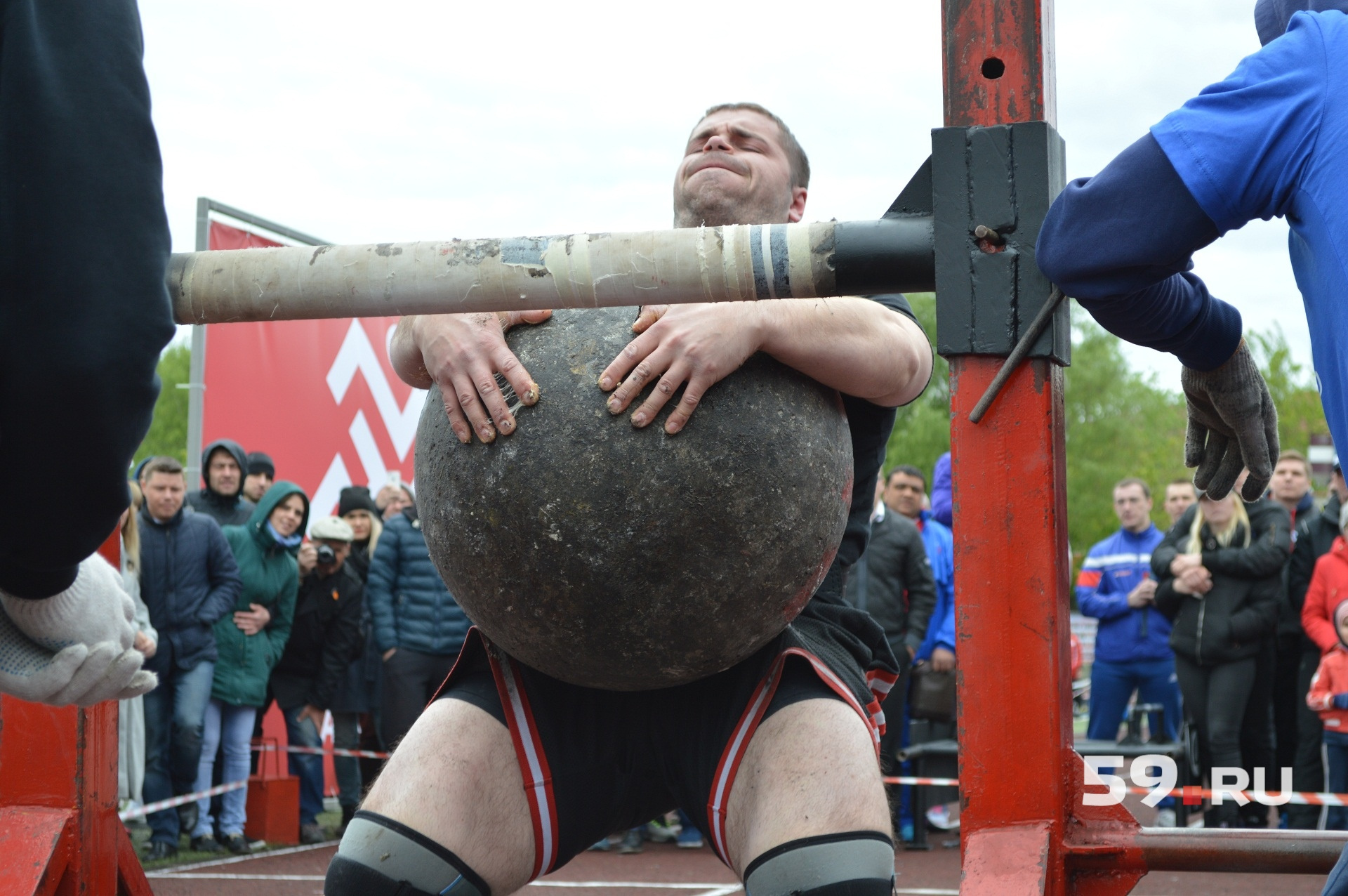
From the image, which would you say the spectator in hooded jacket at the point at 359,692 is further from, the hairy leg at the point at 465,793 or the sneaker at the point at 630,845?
the hairy leg at the point at 465,793

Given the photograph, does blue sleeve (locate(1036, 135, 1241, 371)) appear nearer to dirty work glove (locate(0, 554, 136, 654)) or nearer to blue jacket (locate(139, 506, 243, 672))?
dirty work glove (locate(0, 554, 136, 654))

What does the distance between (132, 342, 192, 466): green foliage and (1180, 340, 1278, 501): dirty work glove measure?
3817cm

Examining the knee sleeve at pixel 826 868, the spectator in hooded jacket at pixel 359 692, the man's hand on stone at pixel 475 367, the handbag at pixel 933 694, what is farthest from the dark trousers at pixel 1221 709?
the man's hand on stone at pixel 475 367

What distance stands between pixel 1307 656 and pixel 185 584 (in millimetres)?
5970

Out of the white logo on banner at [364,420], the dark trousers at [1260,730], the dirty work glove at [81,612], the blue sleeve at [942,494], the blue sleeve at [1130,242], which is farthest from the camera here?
the white logo on banner at [364,420]

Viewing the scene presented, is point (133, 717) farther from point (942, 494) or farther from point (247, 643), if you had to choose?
point (942, 494)

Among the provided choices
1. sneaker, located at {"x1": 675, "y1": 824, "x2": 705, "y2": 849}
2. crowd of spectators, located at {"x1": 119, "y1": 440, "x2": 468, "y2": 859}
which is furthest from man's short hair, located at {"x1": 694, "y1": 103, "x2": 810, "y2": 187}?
sneaker, located at {"x1": 675, "y1": 824, "x2": 705, "y2": 849}

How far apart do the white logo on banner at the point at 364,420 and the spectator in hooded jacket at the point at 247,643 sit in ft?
7.83

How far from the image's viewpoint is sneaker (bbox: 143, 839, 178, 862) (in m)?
6.84

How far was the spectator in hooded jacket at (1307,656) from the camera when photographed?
7.16m

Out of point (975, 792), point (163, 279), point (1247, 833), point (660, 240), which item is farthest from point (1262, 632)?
point (163, 279)

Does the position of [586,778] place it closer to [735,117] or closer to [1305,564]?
[735,117]

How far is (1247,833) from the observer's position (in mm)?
2500

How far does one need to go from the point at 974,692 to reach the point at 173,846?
5778mm
